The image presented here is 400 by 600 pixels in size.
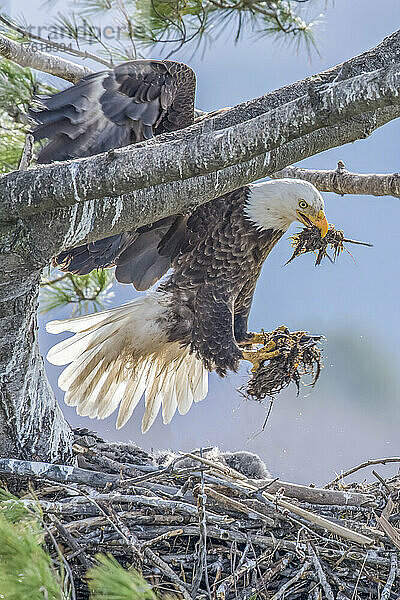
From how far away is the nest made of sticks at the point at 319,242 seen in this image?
8.86 feet

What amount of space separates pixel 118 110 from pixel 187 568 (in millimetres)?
1275

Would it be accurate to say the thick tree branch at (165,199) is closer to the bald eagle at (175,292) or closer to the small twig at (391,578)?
the bald eagle at (175,292)

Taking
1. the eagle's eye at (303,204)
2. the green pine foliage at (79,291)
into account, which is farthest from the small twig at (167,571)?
the green pine foliage at (79,291)

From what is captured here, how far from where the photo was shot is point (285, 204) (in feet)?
9.24

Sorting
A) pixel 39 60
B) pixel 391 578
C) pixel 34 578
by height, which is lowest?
pixel 391 578

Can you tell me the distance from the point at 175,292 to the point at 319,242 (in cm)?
61

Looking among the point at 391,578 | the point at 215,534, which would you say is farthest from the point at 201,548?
the point at 391,578

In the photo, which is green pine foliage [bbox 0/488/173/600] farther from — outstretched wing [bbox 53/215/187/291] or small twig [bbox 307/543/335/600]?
outstretched wing [bbox 53/215/187/291]

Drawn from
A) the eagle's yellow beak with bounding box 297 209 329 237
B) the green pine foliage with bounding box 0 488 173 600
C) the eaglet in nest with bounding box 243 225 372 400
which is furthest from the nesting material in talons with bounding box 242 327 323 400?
the green pine foliage with bounding box 0 488 173 600

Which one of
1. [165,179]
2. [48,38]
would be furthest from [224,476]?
[48,38]

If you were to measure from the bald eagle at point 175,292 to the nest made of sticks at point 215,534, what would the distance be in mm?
885

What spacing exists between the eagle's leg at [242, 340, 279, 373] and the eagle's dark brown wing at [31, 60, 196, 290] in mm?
627

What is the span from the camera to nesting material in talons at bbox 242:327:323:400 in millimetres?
2674

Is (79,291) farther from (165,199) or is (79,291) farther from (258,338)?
(165,199)
